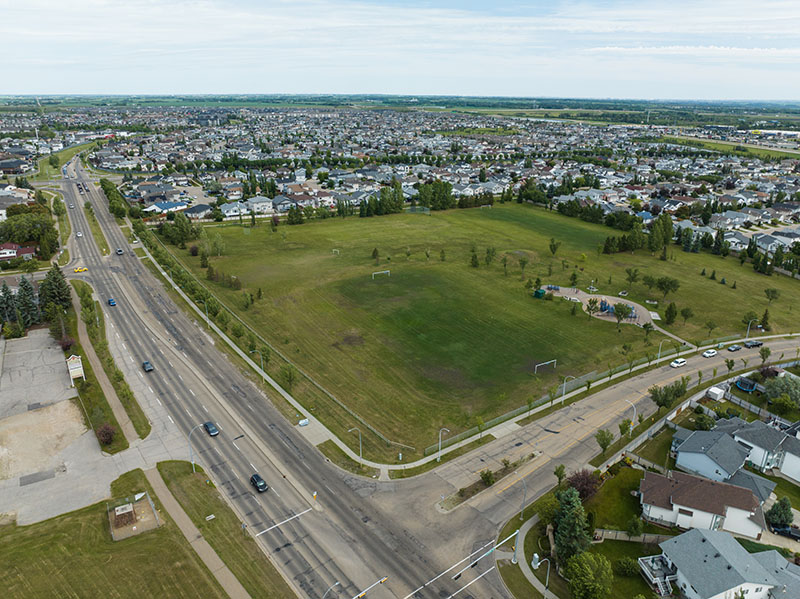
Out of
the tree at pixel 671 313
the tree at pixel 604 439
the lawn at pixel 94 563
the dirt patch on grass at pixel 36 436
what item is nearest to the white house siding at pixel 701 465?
the tree at pixel 604 439

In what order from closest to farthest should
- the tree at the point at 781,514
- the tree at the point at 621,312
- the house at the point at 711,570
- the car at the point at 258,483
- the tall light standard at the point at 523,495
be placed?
the house at the point at 711,570, the tree at the point at 781,514, the tall light standard at the point at 523,495, the car at the point at 258,483, the tree at the point at 621,312

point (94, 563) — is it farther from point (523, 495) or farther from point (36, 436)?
point (523, 495)

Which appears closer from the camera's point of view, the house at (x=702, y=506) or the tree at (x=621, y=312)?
the house at (x=702, y=506)

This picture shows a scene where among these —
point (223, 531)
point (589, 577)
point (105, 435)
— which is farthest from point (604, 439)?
point (105, 435)

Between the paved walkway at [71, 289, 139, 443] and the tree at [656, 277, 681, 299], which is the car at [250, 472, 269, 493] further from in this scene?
the tree at [656, 277, 681, 299]

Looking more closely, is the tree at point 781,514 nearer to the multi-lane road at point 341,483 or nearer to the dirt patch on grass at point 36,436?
the multi-lane road at point 341,483

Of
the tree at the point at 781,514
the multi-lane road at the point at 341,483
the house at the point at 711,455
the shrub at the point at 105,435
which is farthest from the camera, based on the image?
the shrub at the point at 105,435

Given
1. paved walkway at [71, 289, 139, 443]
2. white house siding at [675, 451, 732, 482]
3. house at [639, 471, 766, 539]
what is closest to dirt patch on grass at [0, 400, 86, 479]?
paved walkway at [71, 289, 139, 443]
